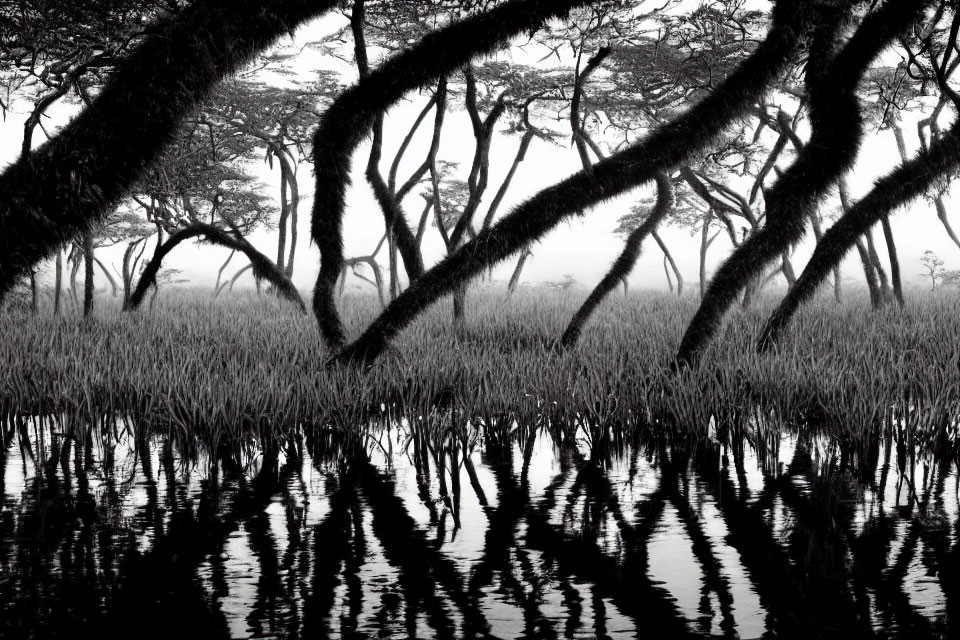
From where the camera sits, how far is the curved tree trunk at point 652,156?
6484 mm

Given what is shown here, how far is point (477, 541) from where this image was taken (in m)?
3.27

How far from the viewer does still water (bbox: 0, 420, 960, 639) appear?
260 centimetres

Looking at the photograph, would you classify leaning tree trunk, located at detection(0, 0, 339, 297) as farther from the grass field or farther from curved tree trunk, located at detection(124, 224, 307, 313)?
curved tree trunk, located at detection(124, 224, 307, 313)

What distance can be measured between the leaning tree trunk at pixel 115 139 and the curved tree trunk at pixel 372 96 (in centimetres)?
212

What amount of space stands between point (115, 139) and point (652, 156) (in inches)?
155

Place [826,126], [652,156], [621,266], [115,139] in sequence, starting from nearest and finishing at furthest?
[115,139] → [652,156] → [826,126] → [621,266]

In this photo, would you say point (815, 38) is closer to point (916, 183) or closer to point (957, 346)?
point (916, 183)

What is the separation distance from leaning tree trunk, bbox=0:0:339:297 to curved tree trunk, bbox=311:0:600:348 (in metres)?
2.12

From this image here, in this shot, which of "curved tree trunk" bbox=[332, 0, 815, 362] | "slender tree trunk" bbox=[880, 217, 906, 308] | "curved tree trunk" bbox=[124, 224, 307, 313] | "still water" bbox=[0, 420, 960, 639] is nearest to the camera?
"still water" bbox=[0, 420, 960, 639]

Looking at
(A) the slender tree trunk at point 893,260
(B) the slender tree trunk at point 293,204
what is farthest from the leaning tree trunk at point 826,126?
(B) the slender tree trunk at point 293,204

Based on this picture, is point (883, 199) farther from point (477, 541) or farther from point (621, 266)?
point (477, 541)

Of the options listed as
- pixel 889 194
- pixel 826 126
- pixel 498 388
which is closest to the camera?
pixel 498 388

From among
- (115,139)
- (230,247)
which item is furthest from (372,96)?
(230,247)

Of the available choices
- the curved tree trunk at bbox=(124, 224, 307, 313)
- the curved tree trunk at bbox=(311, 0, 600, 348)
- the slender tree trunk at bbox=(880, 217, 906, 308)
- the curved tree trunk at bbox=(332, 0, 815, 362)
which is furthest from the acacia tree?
the curved tree trunk at bbox=(124, 224, 307, 313)
